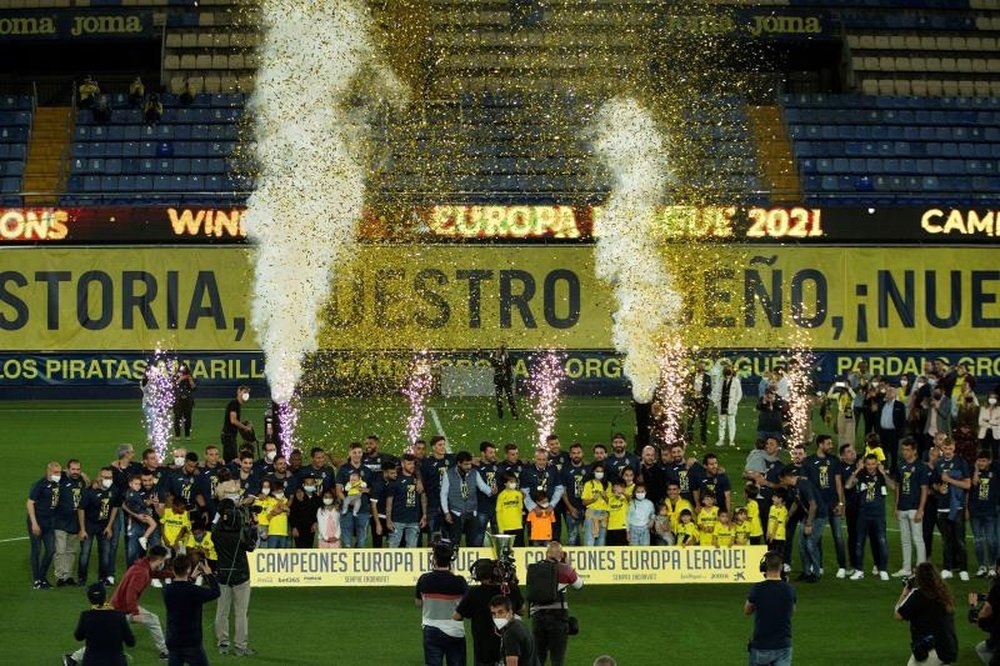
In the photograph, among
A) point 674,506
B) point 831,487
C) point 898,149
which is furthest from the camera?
point 898,149

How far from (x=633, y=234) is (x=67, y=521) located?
23.9m

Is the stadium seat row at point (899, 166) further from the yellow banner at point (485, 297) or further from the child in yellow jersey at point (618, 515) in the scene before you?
the child in yellow jersey at point (618, 515)

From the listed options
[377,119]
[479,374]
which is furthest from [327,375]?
[377,119]

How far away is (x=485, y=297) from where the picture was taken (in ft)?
147

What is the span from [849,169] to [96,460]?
83.3 ft

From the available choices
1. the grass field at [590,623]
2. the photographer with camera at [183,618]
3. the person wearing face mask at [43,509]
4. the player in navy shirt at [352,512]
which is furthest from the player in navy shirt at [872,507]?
the person wearing face mask at [43,509]

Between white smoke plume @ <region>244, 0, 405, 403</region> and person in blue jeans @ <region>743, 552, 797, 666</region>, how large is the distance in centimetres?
2206

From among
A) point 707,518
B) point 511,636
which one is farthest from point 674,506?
point 511,636

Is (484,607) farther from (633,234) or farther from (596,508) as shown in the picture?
(633,234)

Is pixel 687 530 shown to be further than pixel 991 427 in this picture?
No

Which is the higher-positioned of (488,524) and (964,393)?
(964,393)

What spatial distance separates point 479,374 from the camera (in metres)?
43.0

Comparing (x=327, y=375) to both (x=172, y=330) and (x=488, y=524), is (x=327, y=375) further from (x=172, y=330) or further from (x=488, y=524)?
(x=488, y=524)

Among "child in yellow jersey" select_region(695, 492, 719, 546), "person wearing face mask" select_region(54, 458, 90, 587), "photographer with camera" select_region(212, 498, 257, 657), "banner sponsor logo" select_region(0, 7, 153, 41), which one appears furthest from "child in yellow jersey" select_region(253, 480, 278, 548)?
"banner sponsor logo" select_region(0, 7, 153, 41)
